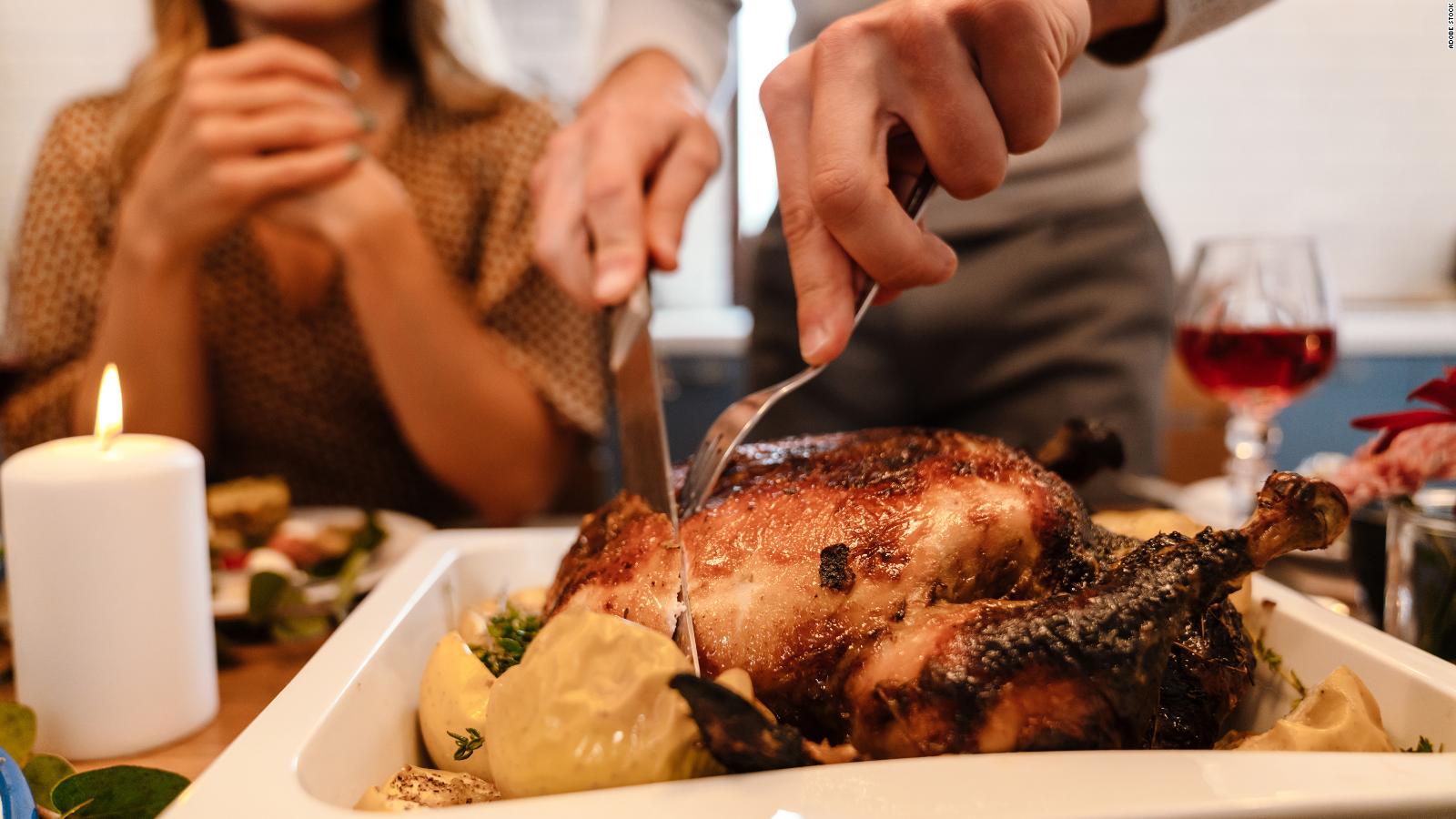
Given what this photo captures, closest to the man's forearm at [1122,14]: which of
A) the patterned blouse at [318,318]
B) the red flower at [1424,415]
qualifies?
the red flower at [1424,415]

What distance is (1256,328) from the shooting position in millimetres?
1287

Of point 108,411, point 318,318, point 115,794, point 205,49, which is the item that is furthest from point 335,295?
point 115,794

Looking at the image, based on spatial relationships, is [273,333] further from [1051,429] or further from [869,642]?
[869,642]

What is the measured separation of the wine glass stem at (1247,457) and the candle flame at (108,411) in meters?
1.15

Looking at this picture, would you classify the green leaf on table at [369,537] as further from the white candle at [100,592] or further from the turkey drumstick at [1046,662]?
the turkey drumstick at [1046,662]

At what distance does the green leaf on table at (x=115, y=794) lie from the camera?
0.59 metres

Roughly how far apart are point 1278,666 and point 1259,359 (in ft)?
2.27

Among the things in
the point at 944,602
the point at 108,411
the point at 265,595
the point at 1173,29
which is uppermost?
the point at 1173,29

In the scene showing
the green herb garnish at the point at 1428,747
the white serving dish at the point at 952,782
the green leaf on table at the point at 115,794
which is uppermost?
the white serving dish at the point at 952,782

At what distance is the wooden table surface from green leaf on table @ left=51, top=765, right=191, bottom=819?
114mm

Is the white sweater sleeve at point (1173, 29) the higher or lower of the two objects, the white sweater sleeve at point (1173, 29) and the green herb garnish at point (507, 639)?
the higher

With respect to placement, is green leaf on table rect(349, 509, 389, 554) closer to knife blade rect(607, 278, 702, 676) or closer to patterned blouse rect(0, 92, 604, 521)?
knife blade rect(607, 278, 702, 676)

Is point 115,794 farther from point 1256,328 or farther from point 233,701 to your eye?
point 1256,328

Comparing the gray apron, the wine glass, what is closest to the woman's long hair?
the gray apron
